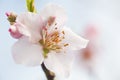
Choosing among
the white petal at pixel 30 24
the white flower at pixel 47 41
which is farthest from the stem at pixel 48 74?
the white petal at pixel 30 24

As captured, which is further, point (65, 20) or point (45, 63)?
point (65, 20)

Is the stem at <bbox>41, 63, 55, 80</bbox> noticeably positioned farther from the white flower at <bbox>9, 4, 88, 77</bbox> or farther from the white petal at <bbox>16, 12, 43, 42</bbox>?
the white petal at <bbox>16, 12, 43, 42</bbox>

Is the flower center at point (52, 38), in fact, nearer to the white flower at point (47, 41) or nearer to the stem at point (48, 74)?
the white flower at point (47, 41)

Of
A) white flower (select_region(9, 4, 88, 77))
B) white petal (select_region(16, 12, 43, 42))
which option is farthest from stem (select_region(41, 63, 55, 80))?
white petal (select_region(16, 12, 43, 42))

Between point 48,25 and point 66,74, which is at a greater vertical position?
point 48,25

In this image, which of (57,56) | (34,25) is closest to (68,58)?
(57,56)

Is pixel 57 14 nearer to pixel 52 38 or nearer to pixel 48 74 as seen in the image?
pixel 52 38

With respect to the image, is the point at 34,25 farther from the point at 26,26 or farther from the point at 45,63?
the point at 45,63
